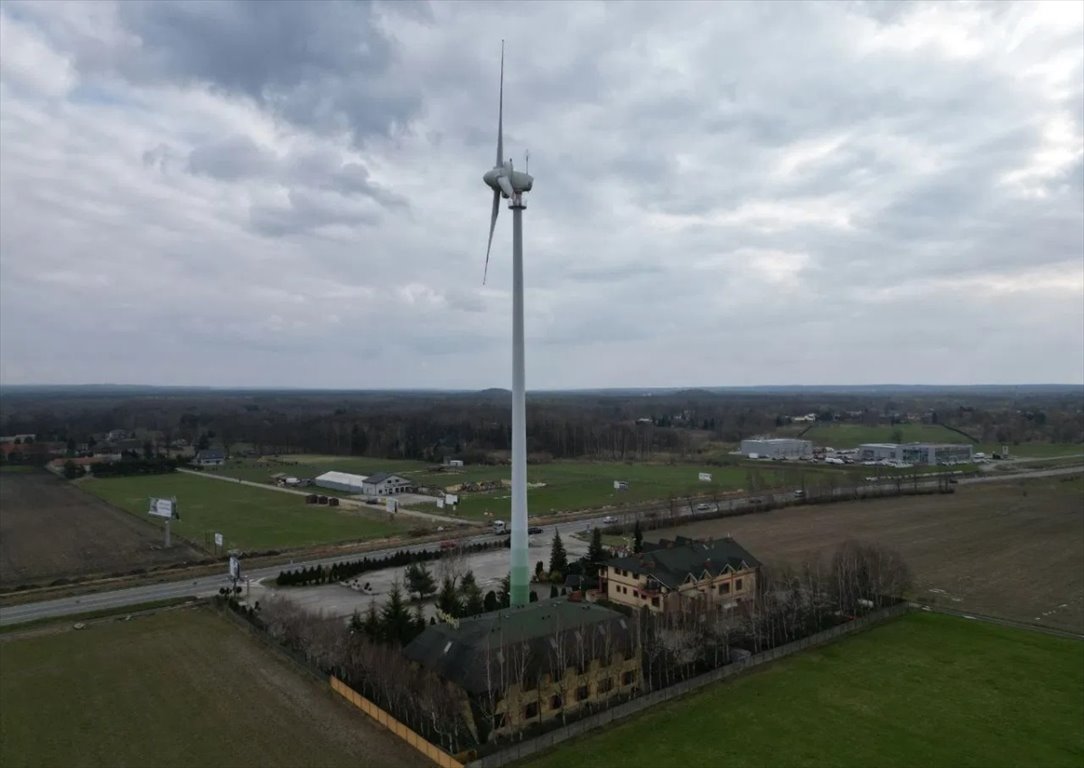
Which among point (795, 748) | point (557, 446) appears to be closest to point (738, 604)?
point (795, 748)

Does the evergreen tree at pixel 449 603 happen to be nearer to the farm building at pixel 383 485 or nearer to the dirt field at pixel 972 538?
the dirt field at pixel 972 538

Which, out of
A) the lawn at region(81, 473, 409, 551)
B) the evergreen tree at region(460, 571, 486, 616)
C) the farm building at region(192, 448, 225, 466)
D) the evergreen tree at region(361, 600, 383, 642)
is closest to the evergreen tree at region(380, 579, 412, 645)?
the evergreen tree at region(361, 600, 383, 642)

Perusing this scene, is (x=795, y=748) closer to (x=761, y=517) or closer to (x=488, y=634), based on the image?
(x=488, y=634)

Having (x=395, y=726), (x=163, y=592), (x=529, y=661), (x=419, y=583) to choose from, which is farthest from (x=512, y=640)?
(x=163, y=592)

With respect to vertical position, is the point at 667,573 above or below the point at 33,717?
above

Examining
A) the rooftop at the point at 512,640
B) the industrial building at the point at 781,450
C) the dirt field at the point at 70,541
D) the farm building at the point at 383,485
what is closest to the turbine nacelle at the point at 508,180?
the rooftop at the point at 512,640

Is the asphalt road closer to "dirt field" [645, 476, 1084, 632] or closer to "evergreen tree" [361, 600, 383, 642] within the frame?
"dirt field" [645, 476, 1084, 632]
